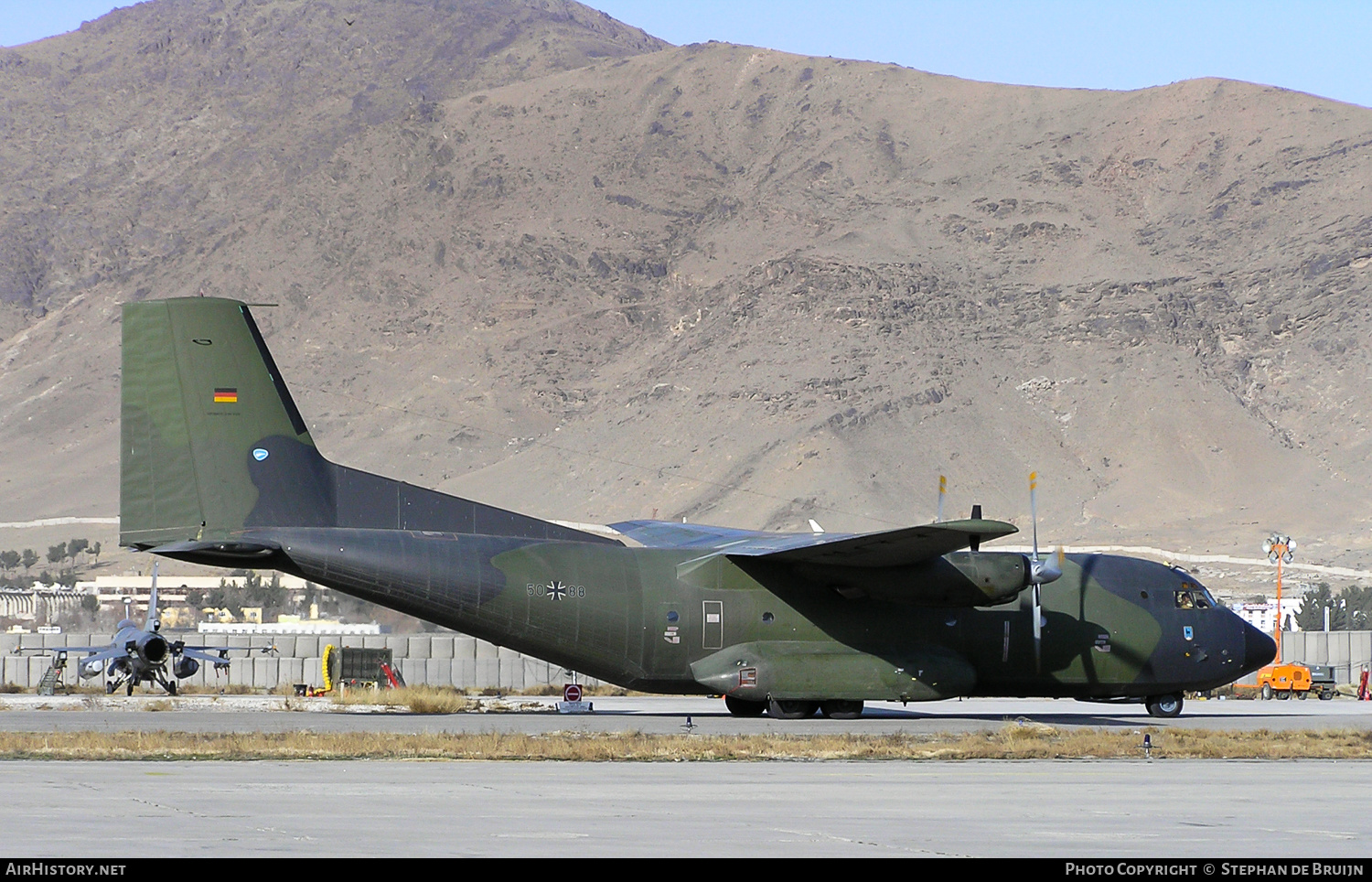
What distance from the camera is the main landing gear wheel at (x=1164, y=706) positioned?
34.8 m

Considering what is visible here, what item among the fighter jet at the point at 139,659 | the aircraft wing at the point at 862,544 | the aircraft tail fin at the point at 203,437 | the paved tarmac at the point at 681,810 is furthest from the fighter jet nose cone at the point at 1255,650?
the fighter jet at the point at 139,659

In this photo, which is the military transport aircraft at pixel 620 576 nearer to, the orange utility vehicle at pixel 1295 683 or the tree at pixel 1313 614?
the orange utility vehicle at pixel 1295 683

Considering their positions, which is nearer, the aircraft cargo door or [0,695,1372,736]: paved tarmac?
[0,695,1372,736]: paved tarmac

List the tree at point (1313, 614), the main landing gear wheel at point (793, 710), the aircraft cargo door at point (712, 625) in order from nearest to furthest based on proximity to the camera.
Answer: the aircraft cargo door at point (712, 625), the main landing gear wheel at point (793, 710), the tree at point (1313, 614)

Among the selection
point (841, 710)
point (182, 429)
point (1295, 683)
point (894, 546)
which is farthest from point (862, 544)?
point (1295, 683)

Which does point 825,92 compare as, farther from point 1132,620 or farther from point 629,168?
point 1132,620

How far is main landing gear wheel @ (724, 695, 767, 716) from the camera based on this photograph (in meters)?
33.3

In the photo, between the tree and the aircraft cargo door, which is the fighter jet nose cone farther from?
the tree

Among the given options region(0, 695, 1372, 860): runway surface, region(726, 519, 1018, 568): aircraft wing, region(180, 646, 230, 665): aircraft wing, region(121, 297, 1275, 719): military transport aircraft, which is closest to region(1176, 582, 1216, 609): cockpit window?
region(121, 297, 1275, 719): military transport aircraft

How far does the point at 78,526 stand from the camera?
467 ft

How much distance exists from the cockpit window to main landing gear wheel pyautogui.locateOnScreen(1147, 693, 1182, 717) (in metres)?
2.04

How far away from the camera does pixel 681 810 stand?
17172 mm

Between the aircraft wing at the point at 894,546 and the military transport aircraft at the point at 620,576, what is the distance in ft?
0.25

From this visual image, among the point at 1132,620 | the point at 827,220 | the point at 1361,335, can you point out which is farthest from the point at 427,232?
the point at 1132,620
